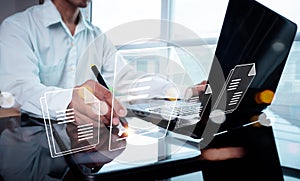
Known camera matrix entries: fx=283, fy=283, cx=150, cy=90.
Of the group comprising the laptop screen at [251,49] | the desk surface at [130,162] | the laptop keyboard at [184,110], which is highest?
the laptop screen at [251,49]

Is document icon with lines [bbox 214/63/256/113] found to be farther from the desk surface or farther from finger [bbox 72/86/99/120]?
finger [bbox 72/86/99/120]

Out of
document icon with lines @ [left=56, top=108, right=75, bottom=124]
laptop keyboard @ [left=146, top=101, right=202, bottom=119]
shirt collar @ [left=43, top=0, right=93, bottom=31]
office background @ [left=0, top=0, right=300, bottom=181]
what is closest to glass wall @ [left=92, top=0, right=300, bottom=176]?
office background @ [left=0, top=0, right=300, bottom=181]

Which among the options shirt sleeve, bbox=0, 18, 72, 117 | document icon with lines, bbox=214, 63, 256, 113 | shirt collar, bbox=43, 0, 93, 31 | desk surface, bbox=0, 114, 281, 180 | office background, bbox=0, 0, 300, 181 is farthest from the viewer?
office background, bbox=0, 0, 300, 181

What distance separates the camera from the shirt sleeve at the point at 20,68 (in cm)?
69

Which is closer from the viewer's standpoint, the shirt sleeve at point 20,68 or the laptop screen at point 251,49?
the laptop screen at point 251,49

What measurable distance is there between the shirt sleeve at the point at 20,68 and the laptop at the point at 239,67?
25 cm

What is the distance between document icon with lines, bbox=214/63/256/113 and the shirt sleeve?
12.4 inches

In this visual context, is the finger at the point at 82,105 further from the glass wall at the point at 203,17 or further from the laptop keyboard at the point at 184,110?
the glass wall at the point at 203,17

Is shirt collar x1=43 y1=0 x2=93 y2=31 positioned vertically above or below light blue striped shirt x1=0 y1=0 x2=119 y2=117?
above

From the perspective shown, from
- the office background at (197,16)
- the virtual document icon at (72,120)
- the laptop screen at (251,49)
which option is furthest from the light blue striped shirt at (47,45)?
the laptop screen at (251,49)

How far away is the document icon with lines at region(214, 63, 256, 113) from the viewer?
467mm

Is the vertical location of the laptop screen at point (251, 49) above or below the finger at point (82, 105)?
above

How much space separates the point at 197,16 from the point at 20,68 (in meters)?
1.59

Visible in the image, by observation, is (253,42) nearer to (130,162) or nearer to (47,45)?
(130,162)
